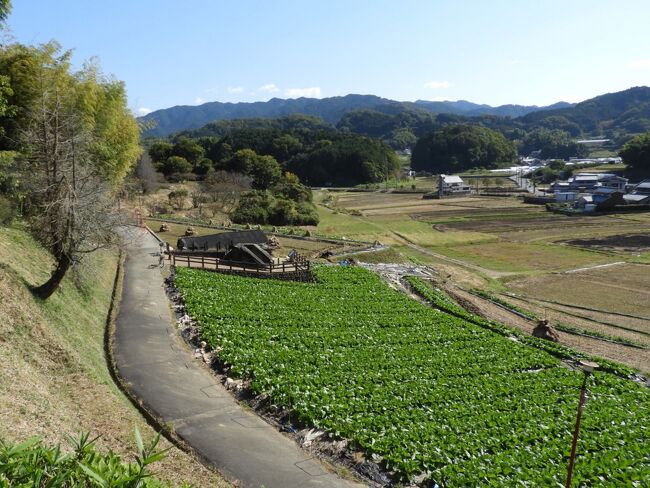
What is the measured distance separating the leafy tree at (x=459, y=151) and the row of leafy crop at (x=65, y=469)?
186 m

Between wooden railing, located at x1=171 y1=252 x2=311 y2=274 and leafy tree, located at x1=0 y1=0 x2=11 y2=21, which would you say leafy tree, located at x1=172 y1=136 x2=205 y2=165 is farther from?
leafy tree, located at x1=0 y1=0 x2=11 y2=21

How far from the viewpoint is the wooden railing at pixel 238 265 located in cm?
3544

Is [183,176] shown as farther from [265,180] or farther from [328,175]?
[328,175]

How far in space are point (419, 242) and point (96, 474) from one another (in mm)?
61373

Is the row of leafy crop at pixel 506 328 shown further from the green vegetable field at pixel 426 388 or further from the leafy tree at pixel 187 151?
the leafy tree at pixel 187 151

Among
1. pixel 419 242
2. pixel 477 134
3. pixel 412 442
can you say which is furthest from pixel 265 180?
pixel 477 134

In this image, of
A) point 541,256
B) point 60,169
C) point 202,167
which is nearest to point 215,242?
point 60,169

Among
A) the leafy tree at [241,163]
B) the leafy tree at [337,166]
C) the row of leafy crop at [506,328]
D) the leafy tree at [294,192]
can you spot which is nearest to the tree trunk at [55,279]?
the row of leafy crop at [506,328]

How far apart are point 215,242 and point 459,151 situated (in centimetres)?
16248

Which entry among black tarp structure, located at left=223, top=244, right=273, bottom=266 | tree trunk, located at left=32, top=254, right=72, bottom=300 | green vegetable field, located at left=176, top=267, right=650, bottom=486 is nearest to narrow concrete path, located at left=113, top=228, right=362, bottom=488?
green vegetable field, located at left=176, top=267, right=650, bottom=486

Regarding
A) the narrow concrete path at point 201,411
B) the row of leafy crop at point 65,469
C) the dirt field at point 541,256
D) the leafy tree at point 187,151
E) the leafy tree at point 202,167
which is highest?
the leafy tree at point 187,151

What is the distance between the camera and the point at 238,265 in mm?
35688

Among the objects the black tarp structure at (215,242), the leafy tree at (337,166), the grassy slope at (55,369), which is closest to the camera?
the grassy slope at (55,369)

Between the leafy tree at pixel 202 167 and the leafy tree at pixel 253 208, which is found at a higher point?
the leafy tree at pixel 202 167
